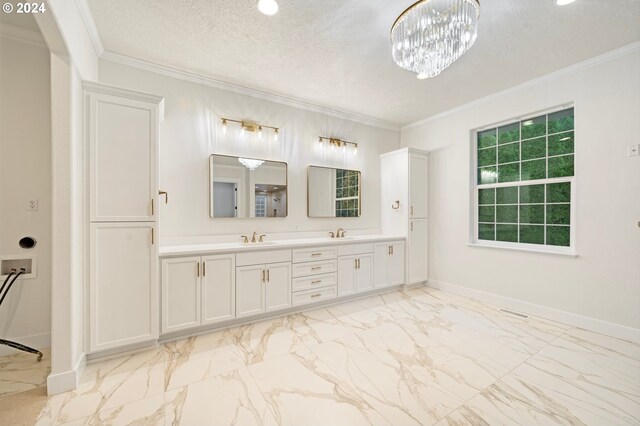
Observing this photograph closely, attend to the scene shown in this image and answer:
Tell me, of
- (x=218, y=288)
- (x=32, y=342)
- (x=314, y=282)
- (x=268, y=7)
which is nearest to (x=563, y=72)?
(x=268, y=7)

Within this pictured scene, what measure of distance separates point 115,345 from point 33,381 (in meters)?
0.50

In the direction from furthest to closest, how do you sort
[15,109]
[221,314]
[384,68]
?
[384,68], [221,314], [15,109]

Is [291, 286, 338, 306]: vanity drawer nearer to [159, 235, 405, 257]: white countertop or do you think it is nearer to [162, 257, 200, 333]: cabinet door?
[159, 235, 405, 257]: white countertop

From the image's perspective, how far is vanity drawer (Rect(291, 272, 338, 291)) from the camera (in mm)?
3176

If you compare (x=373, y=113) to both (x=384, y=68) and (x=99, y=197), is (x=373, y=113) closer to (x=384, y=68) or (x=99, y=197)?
(x=384, y=68)

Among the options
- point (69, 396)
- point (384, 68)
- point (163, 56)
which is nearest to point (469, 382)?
point (69, 396)

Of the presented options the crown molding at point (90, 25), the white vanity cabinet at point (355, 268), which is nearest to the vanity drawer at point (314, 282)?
the white vanity cabinet at point (355, 268)

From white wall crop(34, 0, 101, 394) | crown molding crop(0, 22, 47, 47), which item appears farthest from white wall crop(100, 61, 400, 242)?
white wall crop(34, 0, 101, 394)

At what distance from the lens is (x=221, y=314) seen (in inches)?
106

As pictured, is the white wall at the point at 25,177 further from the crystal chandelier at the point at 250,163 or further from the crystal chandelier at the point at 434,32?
the crystal chandelier at the point at 434,32

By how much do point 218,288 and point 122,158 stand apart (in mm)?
1427

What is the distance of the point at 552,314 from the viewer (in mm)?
3016

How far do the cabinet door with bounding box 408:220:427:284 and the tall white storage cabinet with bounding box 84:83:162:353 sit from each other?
133 inches

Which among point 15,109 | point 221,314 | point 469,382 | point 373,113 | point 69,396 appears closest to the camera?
point 69,396
